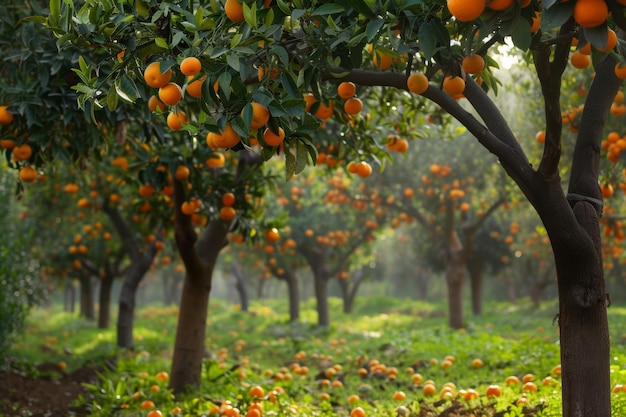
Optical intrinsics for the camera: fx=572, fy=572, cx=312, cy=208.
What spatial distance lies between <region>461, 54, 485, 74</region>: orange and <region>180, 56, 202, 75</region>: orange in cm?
159

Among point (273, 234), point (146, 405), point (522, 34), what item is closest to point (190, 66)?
point (522, 34)

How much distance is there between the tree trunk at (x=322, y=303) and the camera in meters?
19.5

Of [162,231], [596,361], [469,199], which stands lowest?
[596,361]

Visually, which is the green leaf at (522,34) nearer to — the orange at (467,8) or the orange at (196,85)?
the orange at (467,8)

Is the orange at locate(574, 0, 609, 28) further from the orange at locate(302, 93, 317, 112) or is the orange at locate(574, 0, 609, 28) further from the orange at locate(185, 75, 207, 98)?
the orange at locate(302, 93, 317, 112)

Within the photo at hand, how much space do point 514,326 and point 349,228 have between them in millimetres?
6636

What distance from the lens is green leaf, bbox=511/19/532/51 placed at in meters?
2.58

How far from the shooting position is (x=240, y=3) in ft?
9.87

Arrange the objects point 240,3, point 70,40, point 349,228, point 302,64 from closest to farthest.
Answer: point 240,3 → point 70,40 → point 302,64 → point 349,228

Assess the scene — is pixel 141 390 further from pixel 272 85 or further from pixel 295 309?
pixel 295 309

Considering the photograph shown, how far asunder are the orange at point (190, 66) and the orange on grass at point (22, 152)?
8.76 feet

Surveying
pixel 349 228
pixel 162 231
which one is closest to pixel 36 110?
pixel 162 231

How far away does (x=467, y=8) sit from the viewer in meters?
2.46

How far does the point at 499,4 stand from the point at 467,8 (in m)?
0.14
